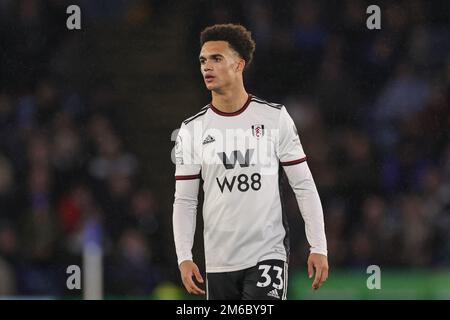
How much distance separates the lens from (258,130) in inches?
281

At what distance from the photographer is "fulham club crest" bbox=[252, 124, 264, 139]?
7.12 meters

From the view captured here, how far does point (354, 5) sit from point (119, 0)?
3.16 metres

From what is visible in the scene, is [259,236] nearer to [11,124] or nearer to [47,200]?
[47,200]

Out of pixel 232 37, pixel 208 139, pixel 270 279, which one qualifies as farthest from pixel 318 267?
pixel 232 37

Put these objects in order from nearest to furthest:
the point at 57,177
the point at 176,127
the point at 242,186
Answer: the point at 242,186
the point at 57,177
the point at 176,127

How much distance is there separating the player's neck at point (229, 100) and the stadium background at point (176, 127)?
3438mm

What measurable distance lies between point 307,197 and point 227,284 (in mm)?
799

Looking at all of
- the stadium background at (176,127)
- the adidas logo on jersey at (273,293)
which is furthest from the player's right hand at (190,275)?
the stadium background at (176,127)

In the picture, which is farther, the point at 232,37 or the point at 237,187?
the point at 232,37


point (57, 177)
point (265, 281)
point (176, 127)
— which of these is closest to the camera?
point (265, 281)

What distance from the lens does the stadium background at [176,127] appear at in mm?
11336

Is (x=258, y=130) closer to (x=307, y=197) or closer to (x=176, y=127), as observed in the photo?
(x=307, y=197)

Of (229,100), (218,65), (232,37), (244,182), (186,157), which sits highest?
(232,37)

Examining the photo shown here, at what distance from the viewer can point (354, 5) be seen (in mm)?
13320
